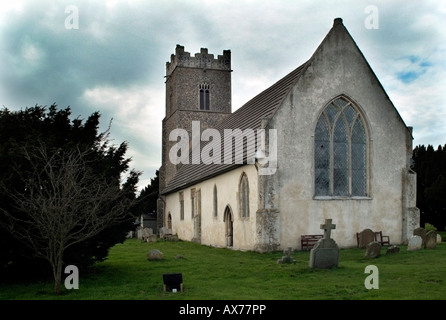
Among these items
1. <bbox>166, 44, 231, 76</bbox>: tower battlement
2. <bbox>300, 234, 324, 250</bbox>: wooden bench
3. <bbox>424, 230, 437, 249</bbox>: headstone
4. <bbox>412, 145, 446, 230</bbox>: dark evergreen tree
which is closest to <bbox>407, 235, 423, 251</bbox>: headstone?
<bbox>424, 230, 437, 249</bbox>: headstone

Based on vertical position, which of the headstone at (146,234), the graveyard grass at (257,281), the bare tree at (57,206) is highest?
the bare tree at (57,206)

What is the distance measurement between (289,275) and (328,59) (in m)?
13.2

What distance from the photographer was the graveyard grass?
11.3 metres

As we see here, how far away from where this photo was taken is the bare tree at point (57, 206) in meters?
12.1

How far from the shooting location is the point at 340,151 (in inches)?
974

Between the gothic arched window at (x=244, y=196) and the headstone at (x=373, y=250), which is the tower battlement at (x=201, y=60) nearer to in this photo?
the gothic arched window at (x=244, y=196)

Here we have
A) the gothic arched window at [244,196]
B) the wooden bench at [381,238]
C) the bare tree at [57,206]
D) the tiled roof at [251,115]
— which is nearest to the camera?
the bare tree at [57,206]

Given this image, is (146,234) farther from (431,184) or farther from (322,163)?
(431,184)

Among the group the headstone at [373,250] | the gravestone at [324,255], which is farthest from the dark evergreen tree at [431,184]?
the gravestone at [324,255]

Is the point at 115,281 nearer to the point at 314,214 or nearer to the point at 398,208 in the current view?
the point at 314,214

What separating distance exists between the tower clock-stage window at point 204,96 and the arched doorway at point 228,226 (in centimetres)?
2307

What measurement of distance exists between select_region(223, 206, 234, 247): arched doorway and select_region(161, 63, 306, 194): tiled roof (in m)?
2.16

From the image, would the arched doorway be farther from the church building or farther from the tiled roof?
the tiled roof

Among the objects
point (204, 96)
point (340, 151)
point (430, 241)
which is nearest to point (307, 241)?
point (340, 151)
